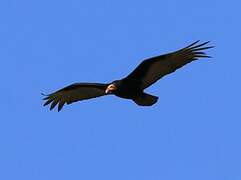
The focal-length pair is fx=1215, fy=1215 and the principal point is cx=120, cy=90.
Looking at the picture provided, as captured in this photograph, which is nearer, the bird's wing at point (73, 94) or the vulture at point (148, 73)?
the vulture at point (148, 73)

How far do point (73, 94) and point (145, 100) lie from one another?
2.30 meters

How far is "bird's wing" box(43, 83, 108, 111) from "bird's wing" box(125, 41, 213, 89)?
1451mm

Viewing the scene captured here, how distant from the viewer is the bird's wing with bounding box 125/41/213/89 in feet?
78.0

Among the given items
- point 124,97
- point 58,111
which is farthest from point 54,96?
point 124,97

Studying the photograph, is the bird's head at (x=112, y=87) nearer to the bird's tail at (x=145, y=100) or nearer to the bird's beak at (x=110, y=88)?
the bird's beak at (x=110, y=88)

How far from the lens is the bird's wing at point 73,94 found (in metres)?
25.4

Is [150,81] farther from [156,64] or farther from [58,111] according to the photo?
[58,111]

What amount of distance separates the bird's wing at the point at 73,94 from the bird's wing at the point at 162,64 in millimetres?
1451

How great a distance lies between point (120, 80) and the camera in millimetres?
24000

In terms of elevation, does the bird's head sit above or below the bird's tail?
above

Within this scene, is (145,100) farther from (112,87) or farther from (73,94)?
(73,94)

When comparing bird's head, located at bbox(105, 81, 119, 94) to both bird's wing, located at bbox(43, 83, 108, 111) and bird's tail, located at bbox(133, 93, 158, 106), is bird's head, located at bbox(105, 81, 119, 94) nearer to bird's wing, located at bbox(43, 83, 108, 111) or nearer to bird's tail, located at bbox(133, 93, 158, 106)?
bird's tail, located at bbox(133, 93, 158, 106)

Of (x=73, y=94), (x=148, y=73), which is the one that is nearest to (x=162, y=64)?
(x=148, y=73)

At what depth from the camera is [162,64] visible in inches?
944
